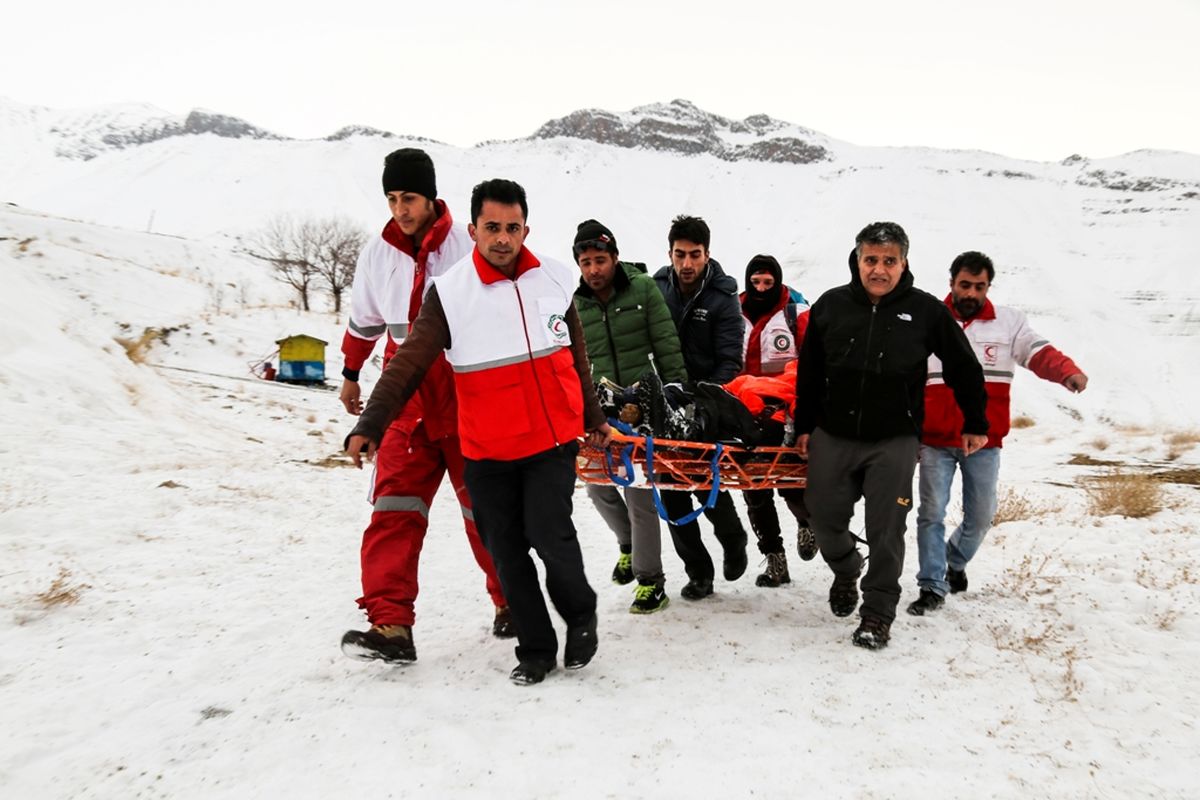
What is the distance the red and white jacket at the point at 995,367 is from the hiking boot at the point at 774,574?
1.25 m

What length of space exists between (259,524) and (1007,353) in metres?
5.97

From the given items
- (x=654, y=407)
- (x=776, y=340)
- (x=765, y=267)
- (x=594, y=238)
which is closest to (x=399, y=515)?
(x=654, y=407)

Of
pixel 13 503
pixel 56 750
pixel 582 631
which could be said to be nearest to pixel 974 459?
pixel 582 631

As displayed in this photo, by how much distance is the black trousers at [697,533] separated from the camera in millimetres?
4484

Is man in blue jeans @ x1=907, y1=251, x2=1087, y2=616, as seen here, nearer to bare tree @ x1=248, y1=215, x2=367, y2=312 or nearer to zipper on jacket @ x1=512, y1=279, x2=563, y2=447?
zipper on jacket @ x1=512, y1=279, x2=563, y2=447

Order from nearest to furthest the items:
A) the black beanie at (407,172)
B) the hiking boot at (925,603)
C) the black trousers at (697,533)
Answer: the black beanie at (407,172), the hiking boot at (925,603), the black trousers at (697,533)

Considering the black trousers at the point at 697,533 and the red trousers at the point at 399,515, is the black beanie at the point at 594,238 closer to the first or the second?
the red trousers at the point at 399,515

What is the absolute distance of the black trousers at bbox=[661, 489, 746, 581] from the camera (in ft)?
14.7

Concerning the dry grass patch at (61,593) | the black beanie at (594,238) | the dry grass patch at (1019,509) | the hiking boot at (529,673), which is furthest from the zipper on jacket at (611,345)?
the dry grass patch at (1019,509)

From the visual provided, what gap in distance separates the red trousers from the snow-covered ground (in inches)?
13.5

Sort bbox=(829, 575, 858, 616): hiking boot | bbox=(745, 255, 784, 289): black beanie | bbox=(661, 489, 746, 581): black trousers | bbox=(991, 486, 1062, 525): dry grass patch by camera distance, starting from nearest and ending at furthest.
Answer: bbox=(829, 575, 858, 616): hiking boot → bbox=(661, 489, 746, 581): black trousers → bbox=(745, 255, 784, 289): black beanie → bbox=(991, 486, 1062, 525): dry grass patch

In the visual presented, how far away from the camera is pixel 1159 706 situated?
3.01 metres

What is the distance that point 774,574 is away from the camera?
15.9 feet

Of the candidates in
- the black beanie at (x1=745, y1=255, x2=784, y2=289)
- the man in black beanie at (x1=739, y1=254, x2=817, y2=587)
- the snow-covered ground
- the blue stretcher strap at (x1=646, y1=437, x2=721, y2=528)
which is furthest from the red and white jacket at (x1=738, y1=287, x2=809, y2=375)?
the snow-covered ground
